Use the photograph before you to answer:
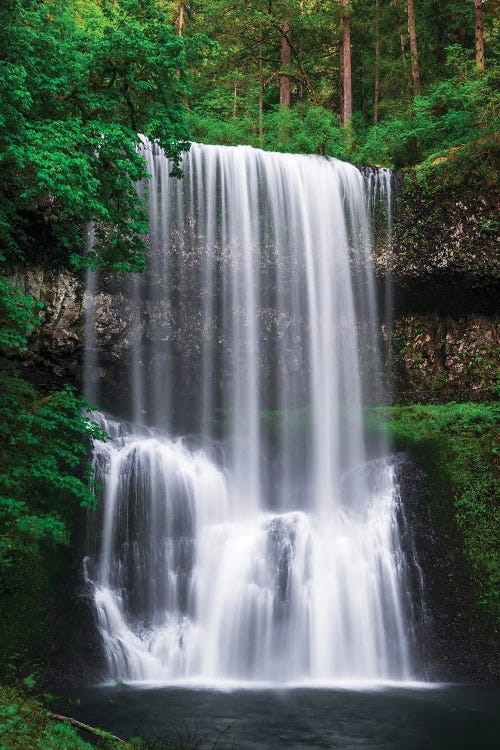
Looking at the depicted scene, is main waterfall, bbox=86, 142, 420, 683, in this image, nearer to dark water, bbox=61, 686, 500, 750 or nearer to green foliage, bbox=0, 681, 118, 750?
dark water, bbox=61, 686, 500, 750

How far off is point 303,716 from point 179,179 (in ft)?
37.7

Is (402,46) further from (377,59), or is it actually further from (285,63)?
(285,63)

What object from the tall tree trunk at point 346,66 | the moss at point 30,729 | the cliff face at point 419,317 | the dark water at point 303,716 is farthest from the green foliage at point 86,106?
the tall tree trunk at point 346,66

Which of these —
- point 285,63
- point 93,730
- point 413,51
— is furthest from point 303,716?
point 285,63

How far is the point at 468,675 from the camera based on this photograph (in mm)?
10398

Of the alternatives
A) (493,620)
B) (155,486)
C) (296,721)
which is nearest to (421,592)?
(493,620)

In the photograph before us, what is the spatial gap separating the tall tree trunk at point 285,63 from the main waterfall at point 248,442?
8.90m

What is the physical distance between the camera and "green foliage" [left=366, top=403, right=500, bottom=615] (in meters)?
11.6

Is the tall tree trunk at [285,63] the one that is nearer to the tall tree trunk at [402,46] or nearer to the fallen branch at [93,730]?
the tall tree trunk at [402,46]

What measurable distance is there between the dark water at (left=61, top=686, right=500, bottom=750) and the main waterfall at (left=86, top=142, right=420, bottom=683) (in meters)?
1.08

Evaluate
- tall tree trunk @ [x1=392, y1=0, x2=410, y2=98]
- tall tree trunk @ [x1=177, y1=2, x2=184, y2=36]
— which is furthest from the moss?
tall tree trunk @ [x1=177, y1=2, x2=184, y2=36]

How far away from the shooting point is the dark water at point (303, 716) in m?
7.49

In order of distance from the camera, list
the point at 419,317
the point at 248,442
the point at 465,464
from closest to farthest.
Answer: the point at 465,464 < the point at 248,442 < the point at 419,317

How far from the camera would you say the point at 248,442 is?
49.9 ft
